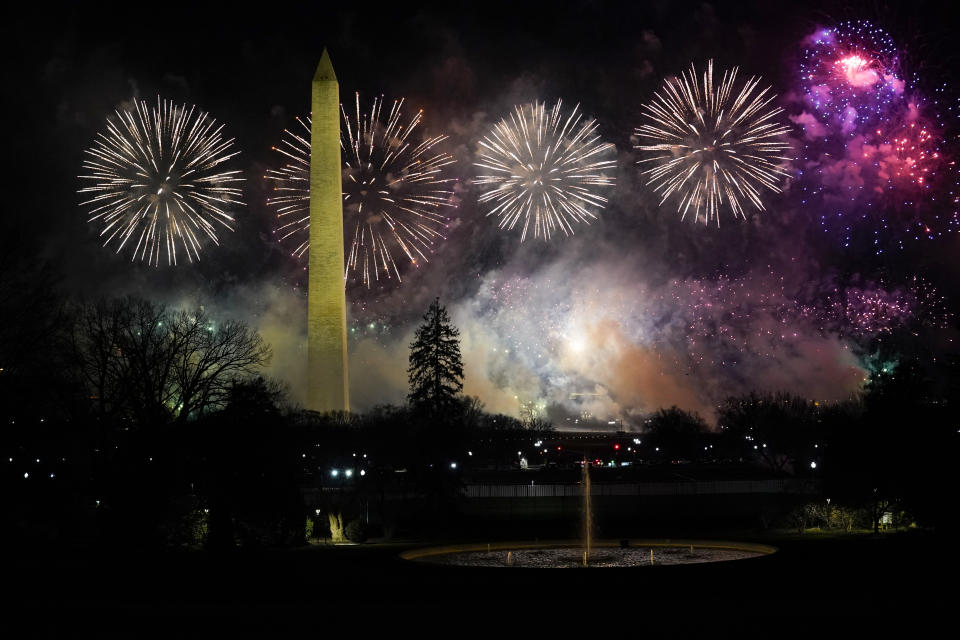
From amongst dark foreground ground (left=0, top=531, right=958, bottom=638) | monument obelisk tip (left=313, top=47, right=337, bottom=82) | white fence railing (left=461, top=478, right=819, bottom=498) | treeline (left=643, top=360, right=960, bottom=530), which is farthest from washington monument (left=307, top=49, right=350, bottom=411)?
dark foreground ground (left=0, top=531, right=958, bottom=638)

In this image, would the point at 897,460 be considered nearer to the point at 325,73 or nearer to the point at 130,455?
the point at 130,455

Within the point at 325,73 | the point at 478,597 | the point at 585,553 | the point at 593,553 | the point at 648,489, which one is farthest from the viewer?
the point at 325,73

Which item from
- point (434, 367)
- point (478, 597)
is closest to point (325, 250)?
point (434, 367)

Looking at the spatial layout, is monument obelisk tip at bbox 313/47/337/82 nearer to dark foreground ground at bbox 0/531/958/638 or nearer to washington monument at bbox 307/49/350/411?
washington monument at bbox 307/49/350/411

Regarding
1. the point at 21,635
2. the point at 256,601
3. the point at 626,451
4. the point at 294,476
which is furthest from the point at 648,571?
the point at 626,451

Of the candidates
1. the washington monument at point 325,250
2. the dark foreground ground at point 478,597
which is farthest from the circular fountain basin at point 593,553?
the washington monument at point 325,250

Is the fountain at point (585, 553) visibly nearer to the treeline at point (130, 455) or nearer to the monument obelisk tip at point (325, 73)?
the treeline at point (130, 455)

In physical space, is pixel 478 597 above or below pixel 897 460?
below
